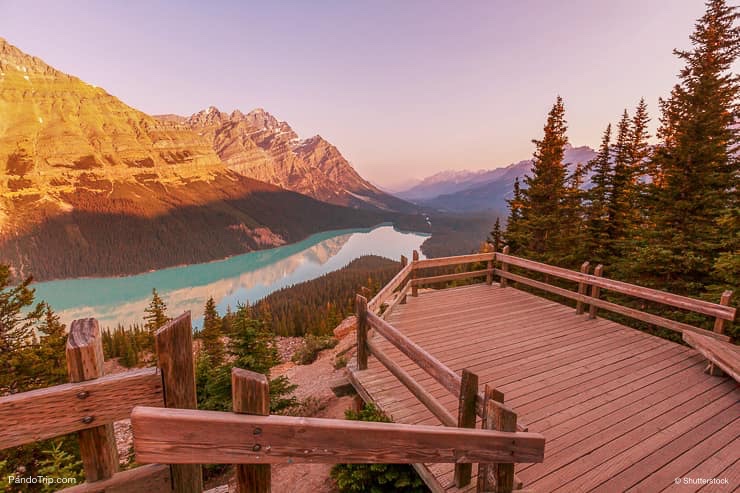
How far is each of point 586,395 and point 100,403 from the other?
557cm

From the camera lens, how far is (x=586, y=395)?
4.59 m

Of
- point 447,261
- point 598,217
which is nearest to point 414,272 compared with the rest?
point 447,261

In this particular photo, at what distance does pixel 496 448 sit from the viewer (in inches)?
102

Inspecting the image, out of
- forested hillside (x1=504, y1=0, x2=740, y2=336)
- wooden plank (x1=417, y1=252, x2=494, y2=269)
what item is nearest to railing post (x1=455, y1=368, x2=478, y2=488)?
wooden plank (x1=417, y1=252, x2=494, y2=269)

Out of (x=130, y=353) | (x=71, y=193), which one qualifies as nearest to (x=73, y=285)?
(x=71, y=193)

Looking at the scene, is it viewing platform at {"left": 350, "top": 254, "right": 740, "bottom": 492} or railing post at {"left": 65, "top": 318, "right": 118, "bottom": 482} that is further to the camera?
viewing platform at {"left": 350, "top": 254, "right": 740, "bottom": 492}

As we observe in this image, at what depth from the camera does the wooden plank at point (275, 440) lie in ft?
4.67

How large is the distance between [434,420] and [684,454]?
2.75 meters

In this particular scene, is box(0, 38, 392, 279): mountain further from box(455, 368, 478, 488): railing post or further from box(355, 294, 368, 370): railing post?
box(455, 368, 478, 488): railing post

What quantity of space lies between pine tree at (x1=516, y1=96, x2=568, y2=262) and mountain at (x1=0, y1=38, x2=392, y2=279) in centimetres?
14768

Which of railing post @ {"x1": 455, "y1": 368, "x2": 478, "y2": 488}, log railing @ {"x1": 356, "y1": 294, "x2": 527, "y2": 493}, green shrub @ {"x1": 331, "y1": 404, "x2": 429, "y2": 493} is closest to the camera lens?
log railing @ {"x1": 356, "y1": 294, "x2": 527, "y2": 493}

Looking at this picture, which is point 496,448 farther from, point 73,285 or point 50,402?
point 73,285

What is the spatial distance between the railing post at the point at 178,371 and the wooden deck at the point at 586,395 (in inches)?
102

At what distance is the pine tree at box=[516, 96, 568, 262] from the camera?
14.8 m
